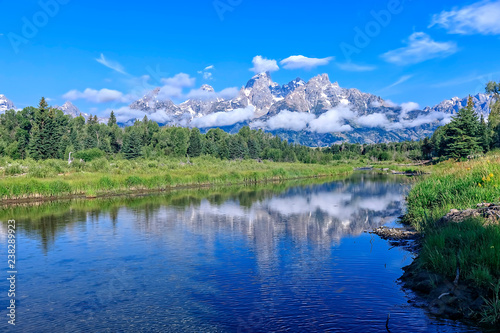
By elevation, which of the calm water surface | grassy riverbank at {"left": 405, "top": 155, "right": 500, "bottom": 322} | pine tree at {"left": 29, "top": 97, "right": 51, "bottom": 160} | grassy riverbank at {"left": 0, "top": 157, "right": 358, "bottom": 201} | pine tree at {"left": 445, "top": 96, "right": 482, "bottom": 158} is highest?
pine tree at {"left": 29, "top": 97, "right": 51, "bottom": 160}

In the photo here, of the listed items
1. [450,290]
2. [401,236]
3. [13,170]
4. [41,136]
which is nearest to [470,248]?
[450,290]

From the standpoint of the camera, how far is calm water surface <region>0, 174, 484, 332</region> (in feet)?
38.3

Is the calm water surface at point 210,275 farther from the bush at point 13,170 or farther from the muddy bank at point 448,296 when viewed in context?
the bush at point 13,170

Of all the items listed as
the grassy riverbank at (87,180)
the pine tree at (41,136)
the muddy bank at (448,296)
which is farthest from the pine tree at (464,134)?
the pine tree at (41,136)

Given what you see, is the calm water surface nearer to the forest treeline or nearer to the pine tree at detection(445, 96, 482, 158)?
the pine tree at detection(445, 96, 482, 158)

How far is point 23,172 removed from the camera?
49.5 m

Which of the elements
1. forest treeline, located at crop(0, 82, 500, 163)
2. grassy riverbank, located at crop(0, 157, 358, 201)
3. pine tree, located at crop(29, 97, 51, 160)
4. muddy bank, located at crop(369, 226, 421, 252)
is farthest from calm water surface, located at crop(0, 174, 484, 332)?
pine tree, located at crop(29, 97, 51, 160)

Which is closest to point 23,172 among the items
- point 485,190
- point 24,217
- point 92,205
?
point 92,205

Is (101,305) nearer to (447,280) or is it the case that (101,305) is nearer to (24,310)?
(24,310)

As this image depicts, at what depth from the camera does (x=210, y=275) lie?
1605cm

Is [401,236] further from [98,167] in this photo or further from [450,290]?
[98,167]

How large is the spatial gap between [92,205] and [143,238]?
1796 cm

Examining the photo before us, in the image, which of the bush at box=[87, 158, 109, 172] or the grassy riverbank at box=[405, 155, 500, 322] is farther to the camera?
the bush at box=[87, 158, 109, 172]

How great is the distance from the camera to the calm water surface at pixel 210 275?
11664 millimetres
